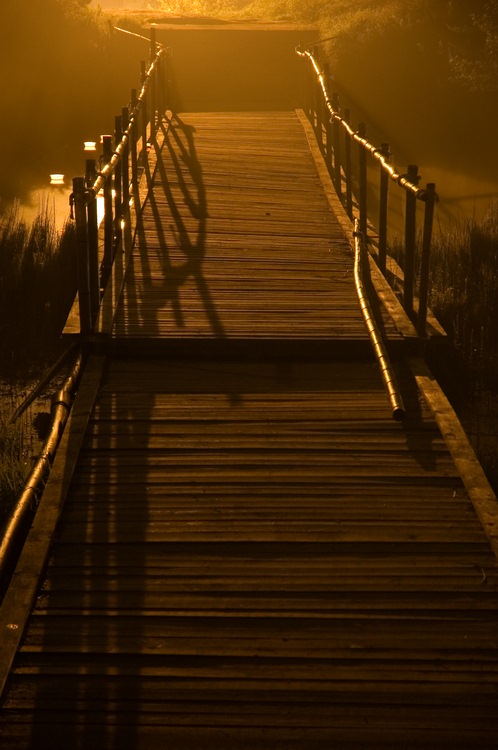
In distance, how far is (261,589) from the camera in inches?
130

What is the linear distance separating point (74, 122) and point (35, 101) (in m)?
0.93

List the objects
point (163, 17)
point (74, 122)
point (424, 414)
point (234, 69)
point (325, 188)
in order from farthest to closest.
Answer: point (163, 17) → point (234, 69) → point (74, 122) → point (325, 188) → point (424, 414)

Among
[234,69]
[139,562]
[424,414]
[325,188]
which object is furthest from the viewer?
[234,69]

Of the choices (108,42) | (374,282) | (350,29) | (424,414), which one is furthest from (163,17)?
(424,414)

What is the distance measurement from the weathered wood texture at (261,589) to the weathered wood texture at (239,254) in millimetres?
787

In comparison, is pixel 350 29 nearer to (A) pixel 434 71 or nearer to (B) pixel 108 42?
(A) pixel 434 71

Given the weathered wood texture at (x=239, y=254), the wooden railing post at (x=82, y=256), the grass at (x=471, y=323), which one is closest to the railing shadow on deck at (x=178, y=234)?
the weathered wood texture at (x=239, y=254)

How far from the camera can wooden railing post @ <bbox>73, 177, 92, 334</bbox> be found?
16.5 feet

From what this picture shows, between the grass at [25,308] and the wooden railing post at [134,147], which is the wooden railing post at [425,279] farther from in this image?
the wooden railing post at [134,147]

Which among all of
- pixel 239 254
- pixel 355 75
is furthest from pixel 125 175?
pixel 355 75

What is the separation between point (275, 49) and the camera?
1605 centimetres

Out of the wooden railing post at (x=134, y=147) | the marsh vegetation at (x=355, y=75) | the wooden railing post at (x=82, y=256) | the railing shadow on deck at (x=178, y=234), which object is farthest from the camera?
the marsh vegetation at (x=355, y=75)

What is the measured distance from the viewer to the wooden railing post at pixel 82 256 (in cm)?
502

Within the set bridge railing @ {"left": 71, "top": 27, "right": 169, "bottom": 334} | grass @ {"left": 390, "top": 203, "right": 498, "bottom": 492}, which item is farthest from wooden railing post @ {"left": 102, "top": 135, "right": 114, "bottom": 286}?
grass @ {"left": 390, "top": 203, "right": 498, "bottom": 492}
